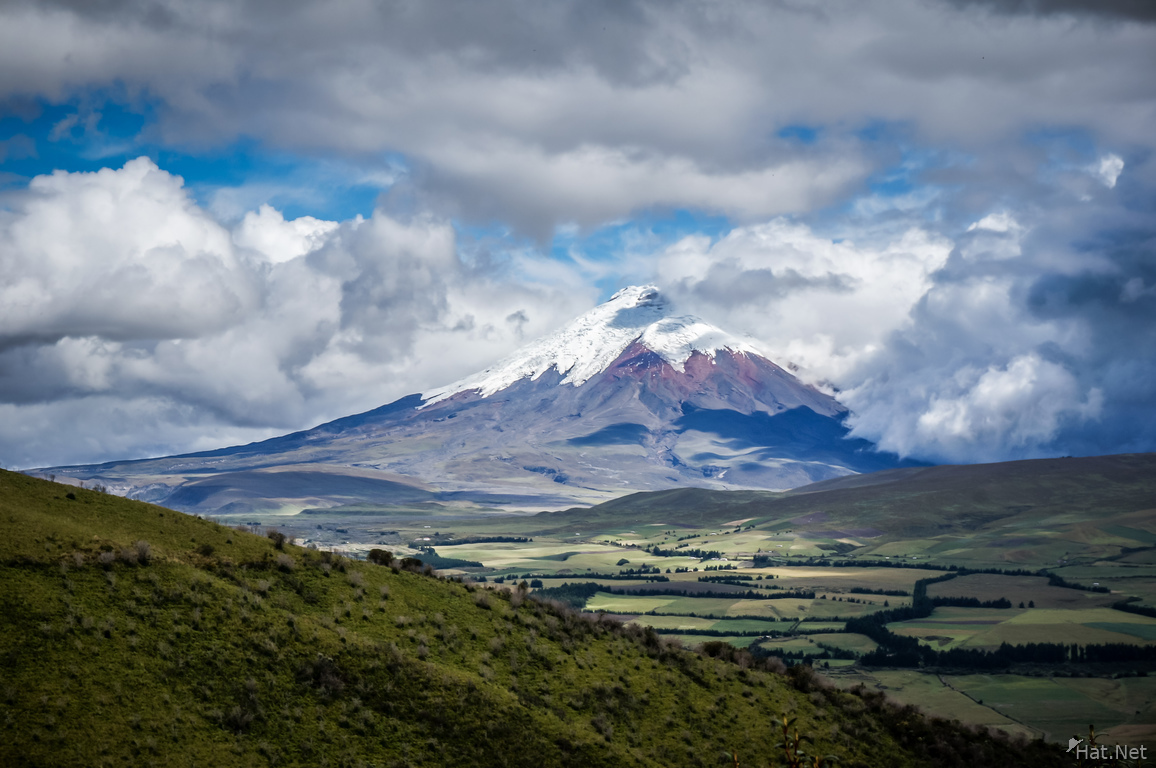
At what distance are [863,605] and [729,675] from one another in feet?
414

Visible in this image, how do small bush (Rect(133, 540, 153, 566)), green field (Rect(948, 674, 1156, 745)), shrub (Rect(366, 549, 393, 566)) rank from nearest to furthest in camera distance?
1. small bush (Rect(133, 540, 153, 566))
2. shrub (Rect(366, 549, 393, 566))
3. green field (Rect(948, 674, 1156, 745))

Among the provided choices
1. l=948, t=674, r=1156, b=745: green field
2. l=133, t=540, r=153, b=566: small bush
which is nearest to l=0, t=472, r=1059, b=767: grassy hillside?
l=133, t=540, r=153, b=566: small bush

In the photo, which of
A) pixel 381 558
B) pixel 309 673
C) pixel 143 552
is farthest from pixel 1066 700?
pixel 143 552

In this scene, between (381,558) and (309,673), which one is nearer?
(309,673)

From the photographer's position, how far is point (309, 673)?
1276 inches

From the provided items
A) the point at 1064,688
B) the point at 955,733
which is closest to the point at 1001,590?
the point at 1064,688

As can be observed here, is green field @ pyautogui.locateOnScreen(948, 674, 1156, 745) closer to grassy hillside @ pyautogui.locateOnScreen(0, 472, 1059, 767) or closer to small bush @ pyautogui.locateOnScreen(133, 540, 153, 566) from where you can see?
grassy hillside @ pyautogui.locateOnScreen(0, 472, 1059, 767)

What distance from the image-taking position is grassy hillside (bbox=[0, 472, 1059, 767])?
27875 mm

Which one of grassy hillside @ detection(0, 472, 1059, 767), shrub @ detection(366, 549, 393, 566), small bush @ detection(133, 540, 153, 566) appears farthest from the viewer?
shrub @ detection(366, 549, 393, 566)

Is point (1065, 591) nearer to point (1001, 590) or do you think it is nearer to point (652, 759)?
point (1001, 590)

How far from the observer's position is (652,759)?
3544 cm

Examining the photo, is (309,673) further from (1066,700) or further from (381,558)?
(1066,700)

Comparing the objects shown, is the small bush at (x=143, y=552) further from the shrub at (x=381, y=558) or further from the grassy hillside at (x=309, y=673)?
the shrub at (x=381, y=558)

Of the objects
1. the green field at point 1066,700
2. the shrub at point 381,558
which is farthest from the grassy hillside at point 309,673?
the green field at point 1066,700
